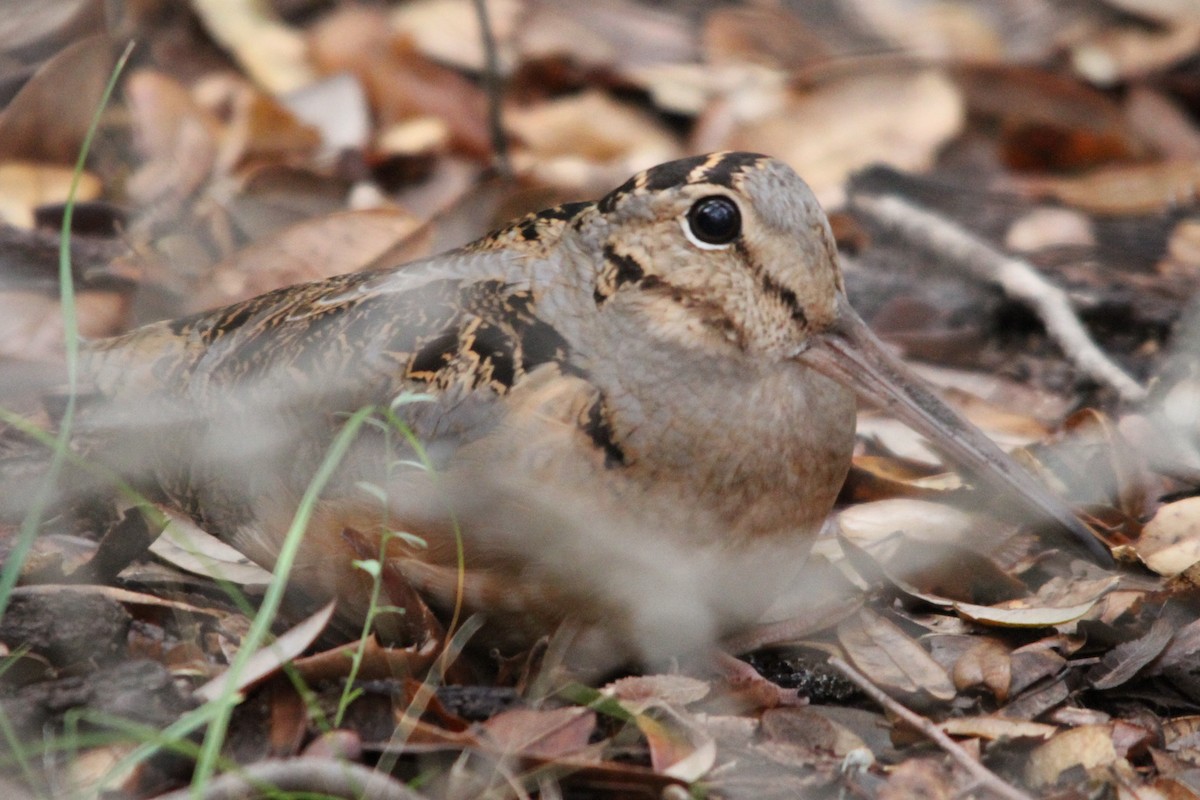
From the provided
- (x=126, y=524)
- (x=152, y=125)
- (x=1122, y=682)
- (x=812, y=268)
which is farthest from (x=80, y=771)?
(x=152, y=125)

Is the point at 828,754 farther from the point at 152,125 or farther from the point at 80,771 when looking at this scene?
the point at 152,125

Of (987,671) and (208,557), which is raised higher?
(987,671)

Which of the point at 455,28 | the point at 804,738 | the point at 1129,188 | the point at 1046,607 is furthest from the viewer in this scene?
the point at 455,28

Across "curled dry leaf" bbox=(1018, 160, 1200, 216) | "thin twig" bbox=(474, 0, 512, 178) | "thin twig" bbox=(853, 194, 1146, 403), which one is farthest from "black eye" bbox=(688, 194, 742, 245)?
"curled dry leaf" bbox=(1018, 160, 1200, 216)

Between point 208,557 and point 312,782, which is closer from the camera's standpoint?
point 312,782

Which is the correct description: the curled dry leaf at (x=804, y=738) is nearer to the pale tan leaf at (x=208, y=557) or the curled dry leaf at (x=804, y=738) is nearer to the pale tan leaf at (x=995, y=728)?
the pale tan leaf at (x=995, y=728)

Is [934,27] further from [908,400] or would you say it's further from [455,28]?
[908,400]

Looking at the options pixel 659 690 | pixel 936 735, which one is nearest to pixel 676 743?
pixel 659 690
